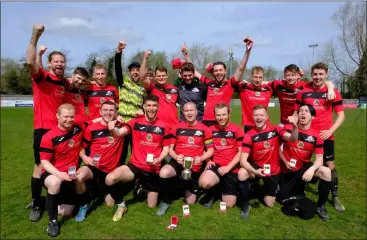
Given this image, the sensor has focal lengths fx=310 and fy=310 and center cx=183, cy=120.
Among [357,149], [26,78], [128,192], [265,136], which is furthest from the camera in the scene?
[26,78]

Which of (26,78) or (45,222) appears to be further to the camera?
(26,78)

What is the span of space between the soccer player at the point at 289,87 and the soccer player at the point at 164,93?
2.19 m

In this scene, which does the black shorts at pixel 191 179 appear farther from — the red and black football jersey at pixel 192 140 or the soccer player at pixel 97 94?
the soccer player at pixel 97 94

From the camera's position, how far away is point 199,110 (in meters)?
6.66

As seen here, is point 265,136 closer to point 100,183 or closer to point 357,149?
point 100,183

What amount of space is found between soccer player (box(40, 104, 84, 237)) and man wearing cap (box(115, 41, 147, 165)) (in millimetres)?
982

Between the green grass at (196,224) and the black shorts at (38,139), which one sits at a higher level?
the black shorts at (38,139)

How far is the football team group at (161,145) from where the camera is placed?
17.4 ft

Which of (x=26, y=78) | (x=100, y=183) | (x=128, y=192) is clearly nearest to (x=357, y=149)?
(x=128, y=192)

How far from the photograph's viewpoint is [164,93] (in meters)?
6.51

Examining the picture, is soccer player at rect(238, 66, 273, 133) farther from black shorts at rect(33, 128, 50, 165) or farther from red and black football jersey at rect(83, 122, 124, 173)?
black shorts at rect(33, 128, 50, 165)

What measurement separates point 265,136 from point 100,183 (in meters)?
3.18

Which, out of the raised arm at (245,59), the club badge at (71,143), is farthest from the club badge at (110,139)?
the raised arm at (245,59)

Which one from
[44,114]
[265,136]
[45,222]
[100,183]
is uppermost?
[44,114]
